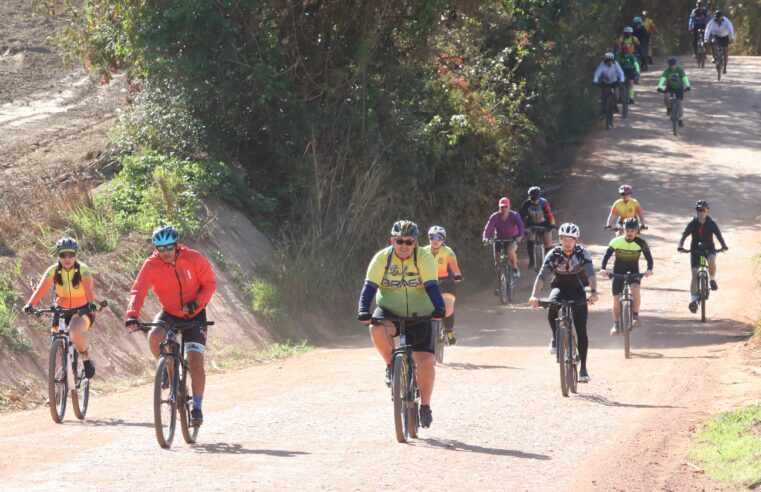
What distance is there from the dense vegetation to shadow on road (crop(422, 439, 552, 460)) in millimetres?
9856

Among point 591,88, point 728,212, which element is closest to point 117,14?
point 728,212

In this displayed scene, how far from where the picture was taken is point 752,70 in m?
46.5

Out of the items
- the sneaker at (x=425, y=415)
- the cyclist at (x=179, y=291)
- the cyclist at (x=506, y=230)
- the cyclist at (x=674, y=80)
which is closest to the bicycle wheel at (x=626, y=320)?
the cyclist at (x=506, y=230)

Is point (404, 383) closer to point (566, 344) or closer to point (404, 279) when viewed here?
point (404, 279)

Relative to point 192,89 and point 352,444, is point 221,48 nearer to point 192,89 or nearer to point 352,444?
point 192,89

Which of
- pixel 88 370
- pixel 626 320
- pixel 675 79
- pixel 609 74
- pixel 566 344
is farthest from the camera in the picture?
pixel 609 74

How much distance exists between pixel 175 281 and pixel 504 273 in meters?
12.6

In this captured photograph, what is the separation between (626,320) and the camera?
56.9 ft

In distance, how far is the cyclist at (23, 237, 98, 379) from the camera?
42.3ft

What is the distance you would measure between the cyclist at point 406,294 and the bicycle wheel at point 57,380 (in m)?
A: 3.66

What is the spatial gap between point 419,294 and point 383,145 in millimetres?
13132

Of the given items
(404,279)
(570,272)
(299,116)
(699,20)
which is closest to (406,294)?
(404,279)

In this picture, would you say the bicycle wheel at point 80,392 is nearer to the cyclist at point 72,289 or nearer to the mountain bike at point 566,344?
the cyclist at point 72,289

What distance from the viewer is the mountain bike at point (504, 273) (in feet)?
74.8
